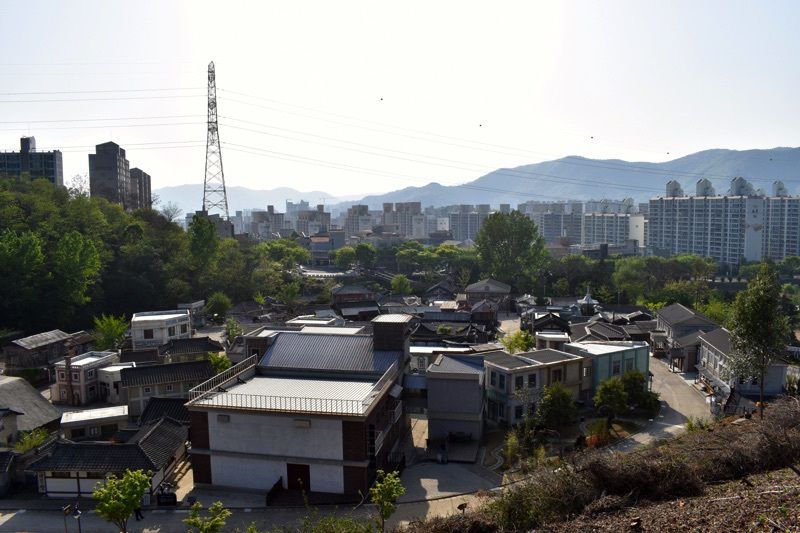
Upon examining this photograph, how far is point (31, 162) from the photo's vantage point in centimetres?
6334

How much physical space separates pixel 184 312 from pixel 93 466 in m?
19.5

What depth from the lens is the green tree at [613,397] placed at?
19.2m

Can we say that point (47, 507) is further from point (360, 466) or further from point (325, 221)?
point (325, 221)

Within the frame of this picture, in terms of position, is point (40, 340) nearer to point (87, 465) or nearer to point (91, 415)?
point (91, 415)

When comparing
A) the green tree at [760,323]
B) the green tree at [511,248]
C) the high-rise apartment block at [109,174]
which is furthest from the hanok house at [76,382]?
the high-rise apartment block at [109,174]

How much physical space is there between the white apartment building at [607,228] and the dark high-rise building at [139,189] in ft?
223

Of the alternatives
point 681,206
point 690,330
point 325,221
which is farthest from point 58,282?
point 325,221

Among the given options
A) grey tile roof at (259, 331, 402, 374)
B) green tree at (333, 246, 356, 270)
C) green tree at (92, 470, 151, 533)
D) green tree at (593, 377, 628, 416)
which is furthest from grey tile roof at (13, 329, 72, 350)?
green tree at (333, 246, 356, 270)

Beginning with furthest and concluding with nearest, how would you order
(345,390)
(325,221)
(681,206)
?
1. (325,221)
2. (681,206)
3. (345,390)

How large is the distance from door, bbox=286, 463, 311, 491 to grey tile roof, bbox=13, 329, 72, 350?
60.2ft

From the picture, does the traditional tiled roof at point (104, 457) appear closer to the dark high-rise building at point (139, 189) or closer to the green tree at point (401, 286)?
the green tree at point (401, 286)

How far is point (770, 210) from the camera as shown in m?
74.8

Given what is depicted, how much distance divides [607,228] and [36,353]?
89404 millimetres

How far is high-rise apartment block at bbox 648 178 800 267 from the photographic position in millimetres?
73812
